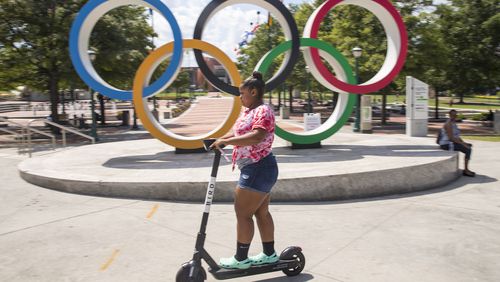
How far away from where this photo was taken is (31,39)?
19812 mm

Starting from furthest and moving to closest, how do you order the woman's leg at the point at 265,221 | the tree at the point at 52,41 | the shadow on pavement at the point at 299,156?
the tree at the point at 52,41 < the shadow on pavement at the point at 299,156 < the woman's leg at the point at 265,221

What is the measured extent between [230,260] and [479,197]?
5.31 metres

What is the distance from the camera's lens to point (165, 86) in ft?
32.1

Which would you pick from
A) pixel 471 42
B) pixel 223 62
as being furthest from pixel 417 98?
pixel 471 42

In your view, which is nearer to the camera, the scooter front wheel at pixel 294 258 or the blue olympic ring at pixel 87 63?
the scooter front wheel at pixel 294 258

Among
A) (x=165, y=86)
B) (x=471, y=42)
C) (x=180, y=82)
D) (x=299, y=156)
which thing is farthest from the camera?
(x=180, y=82)

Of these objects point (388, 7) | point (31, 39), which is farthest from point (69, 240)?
point (31, 39)

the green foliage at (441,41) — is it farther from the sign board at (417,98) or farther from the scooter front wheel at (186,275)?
the scooter front wheel at (186,275)

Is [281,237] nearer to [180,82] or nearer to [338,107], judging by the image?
[338,107]

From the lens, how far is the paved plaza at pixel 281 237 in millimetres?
4055

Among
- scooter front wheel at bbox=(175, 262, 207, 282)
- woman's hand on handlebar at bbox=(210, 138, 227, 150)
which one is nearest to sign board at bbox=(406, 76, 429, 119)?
woman's hand on handlebar at bbox=(210, 138, 227, 150)

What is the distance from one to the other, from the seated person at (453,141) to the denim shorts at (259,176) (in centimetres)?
665

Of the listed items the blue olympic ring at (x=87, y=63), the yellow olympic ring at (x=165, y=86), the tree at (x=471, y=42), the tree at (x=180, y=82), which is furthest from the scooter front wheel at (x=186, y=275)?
the tree at (x=180, y=82)

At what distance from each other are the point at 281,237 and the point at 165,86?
5.88 m
